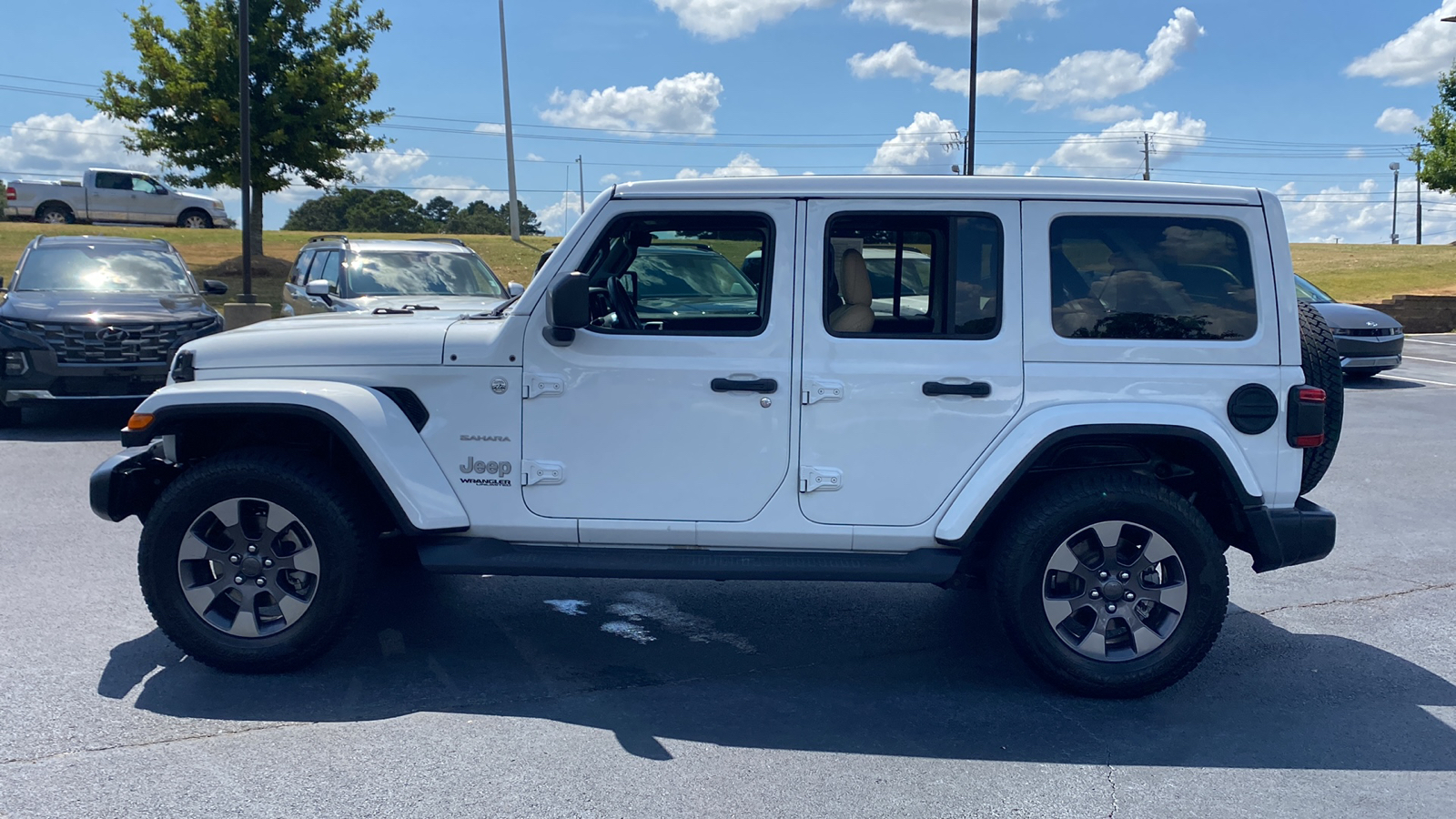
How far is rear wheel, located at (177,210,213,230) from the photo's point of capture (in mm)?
33406

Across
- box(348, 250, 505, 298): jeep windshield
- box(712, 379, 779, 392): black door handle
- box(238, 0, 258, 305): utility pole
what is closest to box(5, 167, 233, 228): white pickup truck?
box(238, 0, 258, 305): utility pole

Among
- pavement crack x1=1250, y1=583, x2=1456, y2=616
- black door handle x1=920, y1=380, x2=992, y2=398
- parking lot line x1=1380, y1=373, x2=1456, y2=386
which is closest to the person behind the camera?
black door handle x1=920, y1=380, x2=992, y2=398

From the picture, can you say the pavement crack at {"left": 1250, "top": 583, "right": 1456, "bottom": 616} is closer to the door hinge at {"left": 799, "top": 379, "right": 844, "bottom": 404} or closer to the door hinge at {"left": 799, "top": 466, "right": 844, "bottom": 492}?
the door hinge at {"left": 799, "top": 466, "right": 844, "bottom": 492}

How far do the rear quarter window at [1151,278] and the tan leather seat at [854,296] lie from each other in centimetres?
70

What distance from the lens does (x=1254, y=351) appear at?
4238 mm

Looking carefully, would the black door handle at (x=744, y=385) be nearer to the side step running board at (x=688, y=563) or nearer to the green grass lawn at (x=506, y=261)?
the side step running board at (x=688, y=563)

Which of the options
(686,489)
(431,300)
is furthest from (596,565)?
(431,300)

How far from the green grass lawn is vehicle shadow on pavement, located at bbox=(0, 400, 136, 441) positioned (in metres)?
11.8

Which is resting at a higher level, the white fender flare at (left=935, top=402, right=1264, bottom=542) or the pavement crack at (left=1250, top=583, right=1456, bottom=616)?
the white fender flare at (left=935, top=402, right=1264, bottom=542)

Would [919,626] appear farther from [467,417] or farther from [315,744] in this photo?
[315,744]

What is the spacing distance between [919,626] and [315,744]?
2.66 m

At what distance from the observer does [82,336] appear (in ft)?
31.4

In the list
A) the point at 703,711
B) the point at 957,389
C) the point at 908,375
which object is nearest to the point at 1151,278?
the point at 957,389

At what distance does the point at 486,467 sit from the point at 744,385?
1041 millimetres
